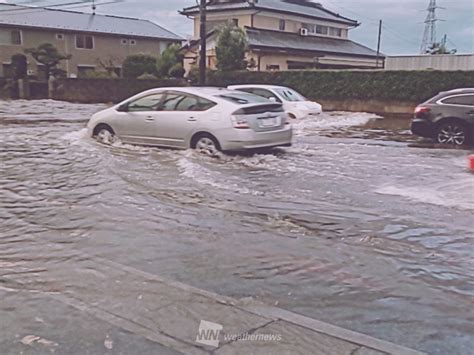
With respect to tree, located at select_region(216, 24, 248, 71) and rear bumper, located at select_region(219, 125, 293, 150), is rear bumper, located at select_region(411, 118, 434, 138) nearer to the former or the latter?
rear bumper, located at select_region(219, 125, 293, 150)

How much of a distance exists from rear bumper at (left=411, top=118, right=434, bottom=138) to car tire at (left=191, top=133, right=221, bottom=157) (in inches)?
238

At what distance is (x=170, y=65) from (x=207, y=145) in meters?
26.3

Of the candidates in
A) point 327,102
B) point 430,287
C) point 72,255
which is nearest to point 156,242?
point 72,255

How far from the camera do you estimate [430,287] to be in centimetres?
468

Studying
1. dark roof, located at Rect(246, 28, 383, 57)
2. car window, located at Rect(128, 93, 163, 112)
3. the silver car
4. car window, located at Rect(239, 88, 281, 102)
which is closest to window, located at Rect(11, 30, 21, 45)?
dark roof, located at Rect(246, 28, 383, 57)

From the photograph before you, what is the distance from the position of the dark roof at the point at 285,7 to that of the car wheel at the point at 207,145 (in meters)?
28.4

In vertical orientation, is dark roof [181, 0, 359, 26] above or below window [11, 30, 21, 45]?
above

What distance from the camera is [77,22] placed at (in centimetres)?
4881

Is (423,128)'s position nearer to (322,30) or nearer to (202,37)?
(202,37)

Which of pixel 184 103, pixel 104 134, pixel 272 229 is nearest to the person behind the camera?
pixel 272 229

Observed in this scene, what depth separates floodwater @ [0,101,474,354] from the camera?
4.37 m

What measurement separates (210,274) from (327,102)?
24084mm

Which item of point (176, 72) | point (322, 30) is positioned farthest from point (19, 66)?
point (322, 30)

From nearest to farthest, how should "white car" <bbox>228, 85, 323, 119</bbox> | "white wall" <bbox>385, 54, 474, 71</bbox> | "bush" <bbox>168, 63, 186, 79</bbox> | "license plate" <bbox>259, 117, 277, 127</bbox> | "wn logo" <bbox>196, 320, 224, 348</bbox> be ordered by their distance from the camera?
"wn logo" <bbox>196, 320, 224, 348</bbox> → "license plate" <bbox>259, 117, 277, 127</bbox> → "white car" <bbox>228, 85, 323, 119</bbox> → "white wall" <bbox>385, 54, 474, 71</bbox> → "bush" <bbox>168, 63, 186, 79</bbox>
